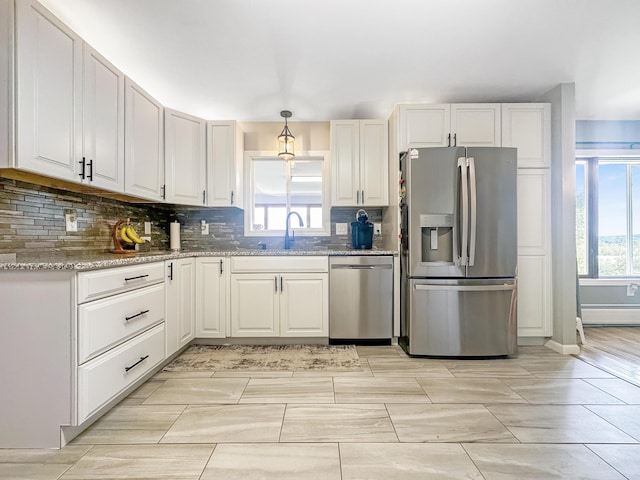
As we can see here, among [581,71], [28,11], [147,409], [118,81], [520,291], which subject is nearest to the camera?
[28,11]

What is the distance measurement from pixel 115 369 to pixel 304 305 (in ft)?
5.24

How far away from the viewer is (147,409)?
1869 millimetres

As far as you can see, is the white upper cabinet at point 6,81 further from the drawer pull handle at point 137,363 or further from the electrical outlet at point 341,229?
the electrical outlet at point 341,229

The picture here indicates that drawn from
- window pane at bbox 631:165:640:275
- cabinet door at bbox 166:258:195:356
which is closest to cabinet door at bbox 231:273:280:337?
cabinet door at bbox 166:258:195:356

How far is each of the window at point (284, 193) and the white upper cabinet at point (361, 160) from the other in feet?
1.19

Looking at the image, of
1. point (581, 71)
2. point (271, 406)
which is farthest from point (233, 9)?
point (581, 71)

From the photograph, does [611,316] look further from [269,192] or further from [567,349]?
[269,192]

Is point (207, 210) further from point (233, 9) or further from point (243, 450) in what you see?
point (243, 450)

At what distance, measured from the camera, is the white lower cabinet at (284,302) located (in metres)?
3.04

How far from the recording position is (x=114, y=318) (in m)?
1.78

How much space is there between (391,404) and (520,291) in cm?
180

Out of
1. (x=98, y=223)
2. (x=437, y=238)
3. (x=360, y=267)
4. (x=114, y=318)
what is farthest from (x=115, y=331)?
(x=437, y=238)

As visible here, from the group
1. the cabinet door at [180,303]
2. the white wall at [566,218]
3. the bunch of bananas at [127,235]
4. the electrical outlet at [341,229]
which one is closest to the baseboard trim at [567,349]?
the white wall at [566,218]

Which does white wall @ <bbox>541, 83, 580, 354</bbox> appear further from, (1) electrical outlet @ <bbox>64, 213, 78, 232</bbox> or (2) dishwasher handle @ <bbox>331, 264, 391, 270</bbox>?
(1) electrical outlet @ <bbox>64, 213, 78, 232</bbox>
